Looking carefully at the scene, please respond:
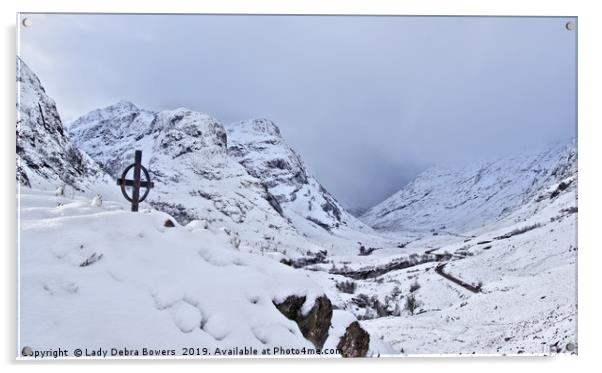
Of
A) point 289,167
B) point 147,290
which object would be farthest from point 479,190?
point 147,290

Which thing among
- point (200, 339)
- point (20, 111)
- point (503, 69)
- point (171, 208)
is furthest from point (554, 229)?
point (20, 111)

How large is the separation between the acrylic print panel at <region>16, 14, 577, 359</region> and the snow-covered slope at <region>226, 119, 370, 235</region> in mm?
196

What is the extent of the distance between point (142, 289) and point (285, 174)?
28.0 ft

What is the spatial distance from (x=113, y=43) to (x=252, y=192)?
351 inches

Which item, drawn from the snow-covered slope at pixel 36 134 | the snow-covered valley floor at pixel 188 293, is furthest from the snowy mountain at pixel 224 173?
the snow-covered valley floor at pixel 188 293

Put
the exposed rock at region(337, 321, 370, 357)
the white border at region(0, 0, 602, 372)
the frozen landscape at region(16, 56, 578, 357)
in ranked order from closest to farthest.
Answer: the frozen landscape at region(16, 56, 578, 357)
the exposed rock at region(337, 321, 370, 357)
the white border at region(0, 0, 602, 372)

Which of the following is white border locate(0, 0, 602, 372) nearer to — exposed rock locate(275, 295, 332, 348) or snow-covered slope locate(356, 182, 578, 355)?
snow-covered slope locate(356, 182, 578, 355)

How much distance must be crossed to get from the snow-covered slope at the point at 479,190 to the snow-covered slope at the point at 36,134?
7446mm

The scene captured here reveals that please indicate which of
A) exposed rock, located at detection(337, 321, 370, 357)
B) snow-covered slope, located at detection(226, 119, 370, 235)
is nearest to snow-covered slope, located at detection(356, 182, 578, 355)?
exposed rock, located at detection(337, 321, 370, 357)

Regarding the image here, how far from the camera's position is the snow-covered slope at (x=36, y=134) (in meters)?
7.85

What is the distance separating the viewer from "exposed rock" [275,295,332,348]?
19.8 feet

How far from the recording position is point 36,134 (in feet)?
26.4

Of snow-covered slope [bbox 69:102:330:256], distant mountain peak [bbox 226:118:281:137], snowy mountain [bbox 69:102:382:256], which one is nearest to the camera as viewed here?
distant mountain peak [bbox 226:118:281:137]
